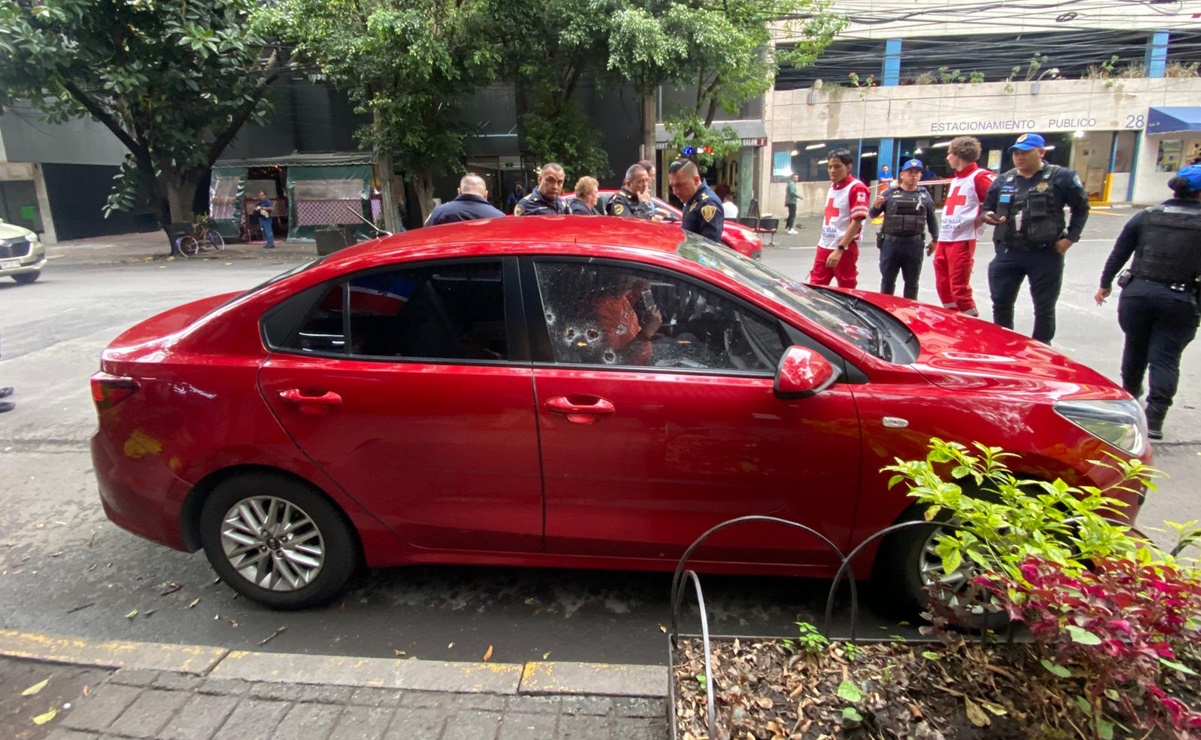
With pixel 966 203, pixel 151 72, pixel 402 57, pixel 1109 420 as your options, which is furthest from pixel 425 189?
pixel 1109 420

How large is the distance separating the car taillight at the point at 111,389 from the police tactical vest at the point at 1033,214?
5740 mm

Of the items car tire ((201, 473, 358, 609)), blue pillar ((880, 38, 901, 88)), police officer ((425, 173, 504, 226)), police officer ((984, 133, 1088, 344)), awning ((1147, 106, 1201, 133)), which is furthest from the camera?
blue pillar ((880, 38, 901, 88))

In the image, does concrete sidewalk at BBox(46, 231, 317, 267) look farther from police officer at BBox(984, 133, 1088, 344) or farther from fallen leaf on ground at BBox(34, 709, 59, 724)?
fallen leaf on ground at BBox(34, 709, 59, 724)

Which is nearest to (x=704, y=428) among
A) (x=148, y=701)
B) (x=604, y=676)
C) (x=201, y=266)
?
(x=604, y=676)

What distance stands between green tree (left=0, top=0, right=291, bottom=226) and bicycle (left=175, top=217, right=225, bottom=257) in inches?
22.8

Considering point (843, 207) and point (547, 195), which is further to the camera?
point (843, 207)

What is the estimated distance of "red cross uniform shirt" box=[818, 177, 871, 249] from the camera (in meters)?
6.47

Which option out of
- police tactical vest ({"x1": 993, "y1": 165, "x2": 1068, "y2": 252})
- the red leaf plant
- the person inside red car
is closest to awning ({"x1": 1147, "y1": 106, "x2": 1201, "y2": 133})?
police tactical vest ({"x1": 993, "y1": 165, "x2": 1068, "y2": 252})

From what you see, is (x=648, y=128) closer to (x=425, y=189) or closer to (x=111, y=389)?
(x=425, y=189)

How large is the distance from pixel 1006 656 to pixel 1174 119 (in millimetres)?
30439

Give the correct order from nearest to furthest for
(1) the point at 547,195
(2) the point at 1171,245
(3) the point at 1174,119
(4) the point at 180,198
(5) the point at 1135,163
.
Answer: (2) the point at 1171,245 < (1) the point at 547,195 < (4) the point at 180,198 < (3) the point at 1174,119 < (5) the point at 1135,163

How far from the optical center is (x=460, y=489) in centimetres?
285

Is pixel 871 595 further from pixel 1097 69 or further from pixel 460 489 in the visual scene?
pixel 1097 69

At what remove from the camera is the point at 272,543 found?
3006 millimetres
